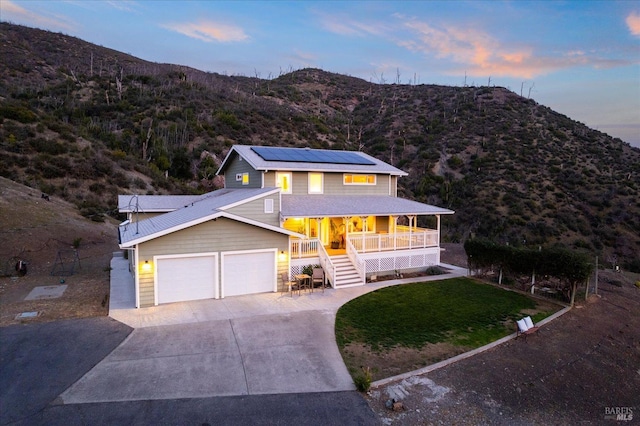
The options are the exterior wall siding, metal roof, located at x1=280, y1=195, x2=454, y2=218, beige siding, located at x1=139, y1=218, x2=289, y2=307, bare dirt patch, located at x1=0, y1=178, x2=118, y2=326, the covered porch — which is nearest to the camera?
bare dirt patch, located at x1=0, y1=178, x2=118, y2=326

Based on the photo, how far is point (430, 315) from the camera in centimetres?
1281

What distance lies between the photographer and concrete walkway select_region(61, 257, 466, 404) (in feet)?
25.3

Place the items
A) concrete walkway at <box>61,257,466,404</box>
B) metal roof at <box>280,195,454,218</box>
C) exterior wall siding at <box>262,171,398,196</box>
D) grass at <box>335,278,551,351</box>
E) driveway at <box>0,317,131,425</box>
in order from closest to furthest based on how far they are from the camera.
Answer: driveway at <box>0,317,131,425</box>
concrete walkway at <box>61,257,466,404</box>
grass at <box>335,278,551,351</box>
metal roof at <box>280,195,454,218</box>
exterior wall siding at <box>262,171,398,196</box>

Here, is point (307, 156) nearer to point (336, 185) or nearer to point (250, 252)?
point (336, 185)

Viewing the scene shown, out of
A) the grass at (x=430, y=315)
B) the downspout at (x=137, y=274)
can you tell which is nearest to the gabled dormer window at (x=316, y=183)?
the grass at (x=430, y=315)

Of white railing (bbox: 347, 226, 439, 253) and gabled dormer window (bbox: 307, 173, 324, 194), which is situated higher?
gabled dormer window (bbox: 307, 173, 324, 194)

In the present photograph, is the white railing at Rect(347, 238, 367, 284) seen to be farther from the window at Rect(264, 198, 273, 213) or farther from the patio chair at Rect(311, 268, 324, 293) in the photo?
the window at Rect(264, 198, 273, 213)

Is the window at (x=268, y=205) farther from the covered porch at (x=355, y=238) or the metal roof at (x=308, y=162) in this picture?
the metal roof at (x=308, y=162)

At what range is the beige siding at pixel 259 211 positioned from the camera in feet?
48.9

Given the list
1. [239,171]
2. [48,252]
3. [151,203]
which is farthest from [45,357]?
[239,171]

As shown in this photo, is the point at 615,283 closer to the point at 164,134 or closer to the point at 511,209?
the point at 511,209

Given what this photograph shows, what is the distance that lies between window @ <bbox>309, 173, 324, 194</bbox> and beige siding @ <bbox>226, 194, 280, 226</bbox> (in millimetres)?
4473

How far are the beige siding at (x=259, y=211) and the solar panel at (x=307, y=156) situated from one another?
4.40 m

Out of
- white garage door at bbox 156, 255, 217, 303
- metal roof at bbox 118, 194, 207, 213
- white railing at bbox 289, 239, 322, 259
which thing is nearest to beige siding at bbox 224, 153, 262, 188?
metal roof at bbox 118, 194, 207, 213
